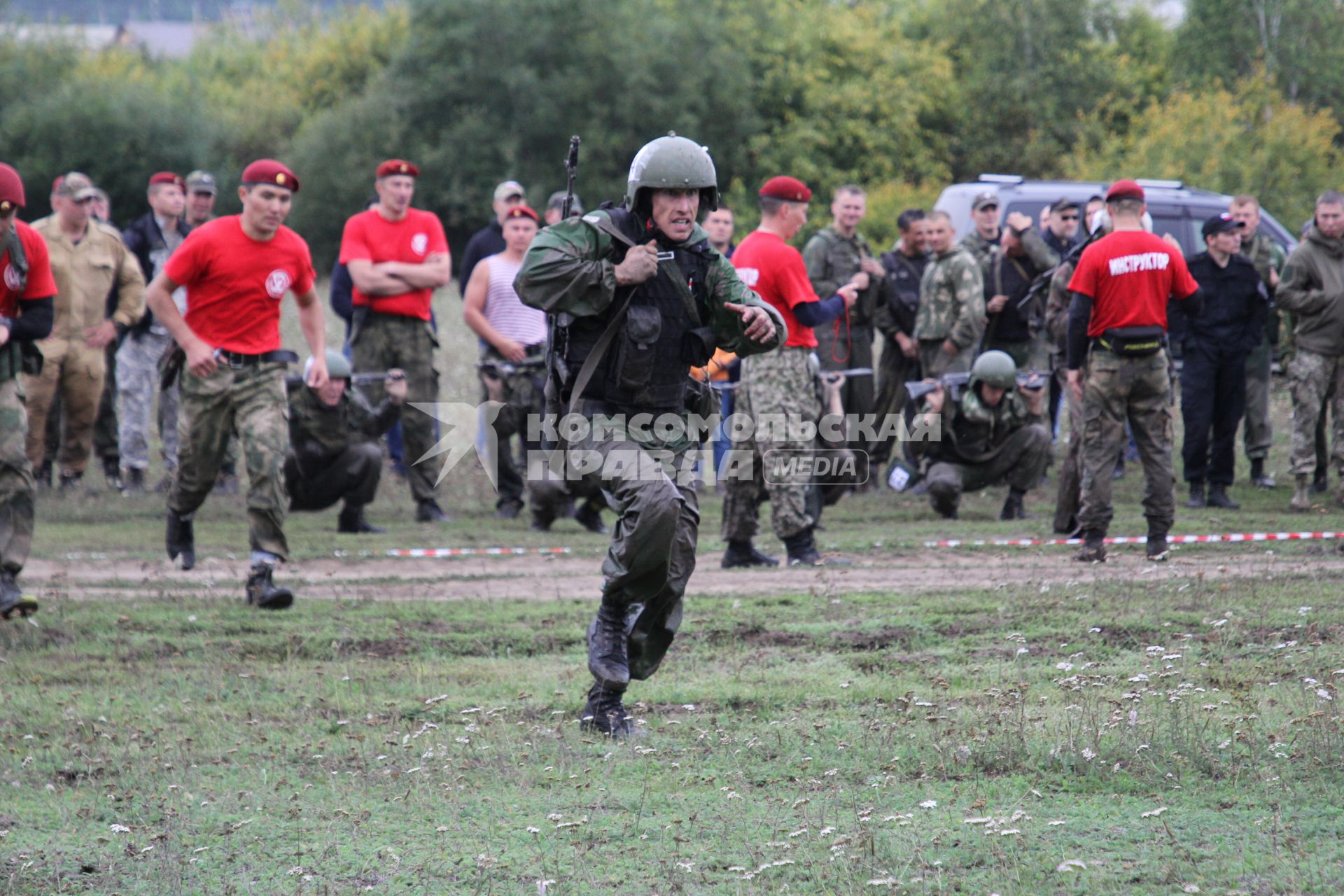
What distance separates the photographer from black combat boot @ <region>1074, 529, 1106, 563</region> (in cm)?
957

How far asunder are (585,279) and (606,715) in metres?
1.68

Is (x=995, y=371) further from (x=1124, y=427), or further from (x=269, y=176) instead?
(x=269, y=176)

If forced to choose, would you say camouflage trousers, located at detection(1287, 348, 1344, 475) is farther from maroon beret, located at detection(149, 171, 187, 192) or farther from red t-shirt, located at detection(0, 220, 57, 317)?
maroon beret, located at detection(149, 171, 187, 192)

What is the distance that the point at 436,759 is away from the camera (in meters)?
5.62

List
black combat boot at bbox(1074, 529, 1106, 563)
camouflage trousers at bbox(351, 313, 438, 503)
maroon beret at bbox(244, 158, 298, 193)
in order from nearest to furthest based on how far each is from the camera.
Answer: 1. maroon beret at bbox(244, 158, 298, 193)
2. black combat boot at bbox(1074, 529, 1106, 563)
3. camouflage trousers at bbox(351, 313, 438, 503)

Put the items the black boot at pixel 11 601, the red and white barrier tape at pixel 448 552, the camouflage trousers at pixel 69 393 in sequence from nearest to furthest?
the black boot at pixel 11 601 → the red and white barrier tape at pixel 448 552 → the camouflage trousers at pixel 69 393

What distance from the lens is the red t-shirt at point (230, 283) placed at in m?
8.59

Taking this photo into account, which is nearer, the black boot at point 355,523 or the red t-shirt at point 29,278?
the red t-shirt at point 29,278

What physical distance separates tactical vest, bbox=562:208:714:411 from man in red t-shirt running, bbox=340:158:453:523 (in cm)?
630

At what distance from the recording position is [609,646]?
602 cm

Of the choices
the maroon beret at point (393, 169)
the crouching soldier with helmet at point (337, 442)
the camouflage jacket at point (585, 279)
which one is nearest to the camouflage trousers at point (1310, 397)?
the crouching soldier with helmet at point (337, 442)

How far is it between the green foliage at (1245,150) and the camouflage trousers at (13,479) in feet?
77.9

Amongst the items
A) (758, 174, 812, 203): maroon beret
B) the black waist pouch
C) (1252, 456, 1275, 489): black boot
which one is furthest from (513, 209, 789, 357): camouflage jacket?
(1252, 456, 1275, 489): black boot

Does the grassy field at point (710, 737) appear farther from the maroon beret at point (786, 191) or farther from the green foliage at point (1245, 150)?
the green foliage at point (1245, 150)
